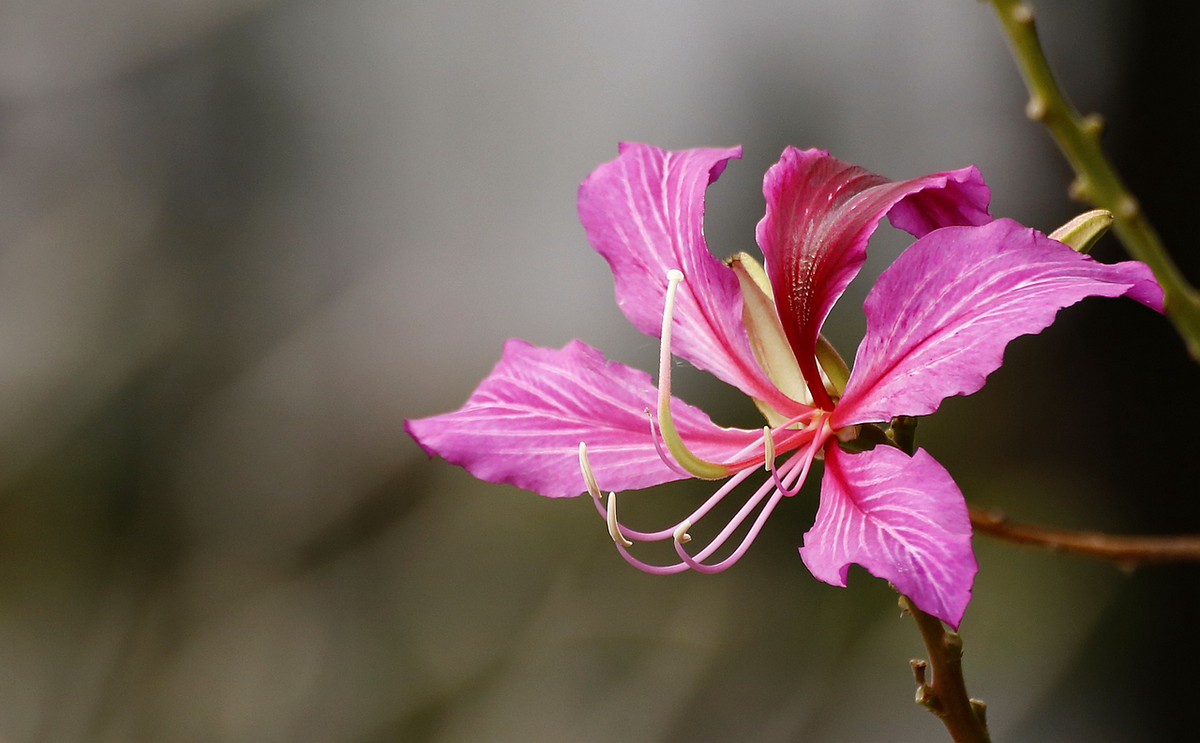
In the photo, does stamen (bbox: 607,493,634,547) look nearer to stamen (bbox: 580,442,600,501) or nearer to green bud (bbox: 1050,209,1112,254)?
stamen (bbox: 580,442,600,501)

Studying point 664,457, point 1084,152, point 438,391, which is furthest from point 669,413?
point 438,391

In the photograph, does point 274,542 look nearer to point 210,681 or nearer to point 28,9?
point 210,681

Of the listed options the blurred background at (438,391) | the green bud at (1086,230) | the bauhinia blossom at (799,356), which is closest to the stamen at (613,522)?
the bauhinia blossom at (799,356)

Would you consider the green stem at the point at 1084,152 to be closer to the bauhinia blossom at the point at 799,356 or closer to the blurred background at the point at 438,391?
the bauhinia blossom at the point at 799,356

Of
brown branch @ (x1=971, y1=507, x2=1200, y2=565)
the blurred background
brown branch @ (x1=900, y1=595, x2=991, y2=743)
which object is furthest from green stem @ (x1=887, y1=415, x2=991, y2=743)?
the blurred background

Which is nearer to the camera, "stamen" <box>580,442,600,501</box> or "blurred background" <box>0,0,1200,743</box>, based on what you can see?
Result: "stamen" <box>580,442,600,501</box>

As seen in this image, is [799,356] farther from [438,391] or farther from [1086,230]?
[438,391]

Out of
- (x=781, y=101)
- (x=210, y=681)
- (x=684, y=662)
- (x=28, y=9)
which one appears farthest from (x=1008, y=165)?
(x=28, y=9)
